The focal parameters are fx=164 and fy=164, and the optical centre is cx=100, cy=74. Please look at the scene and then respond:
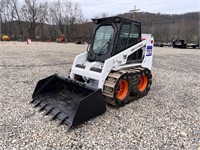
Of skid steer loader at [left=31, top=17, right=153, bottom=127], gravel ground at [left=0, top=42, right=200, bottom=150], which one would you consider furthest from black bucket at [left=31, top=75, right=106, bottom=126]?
gravel ground at [left=0, top=42, right=200, bottom=150]

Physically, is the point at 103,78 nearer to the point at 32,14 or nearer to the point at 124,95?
the point at 124,95

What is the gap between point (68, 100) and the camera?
13.2ft

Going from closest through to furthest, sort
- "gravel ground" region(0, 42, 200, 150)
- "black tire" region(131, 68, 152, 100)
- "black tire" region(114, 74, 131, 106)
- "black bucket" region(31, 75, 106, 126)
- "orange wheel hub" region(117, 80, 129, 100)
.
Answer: "gravel ground" region(0, 42, 200, 150)
"black bucket" region(31, 75, 106, 126)
"black tire" region(114, 74, 131, 106)
"orange wheel hub" region(117, 80, 129, 100)
"black tire" region(131, 68, 152, 100)

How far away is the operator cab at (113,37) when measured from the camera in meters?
4.28

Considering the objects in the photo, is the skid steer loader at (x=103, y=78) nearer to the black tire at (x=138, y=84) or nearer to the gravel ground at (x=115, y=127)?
the black tire at (x=138, y=84)

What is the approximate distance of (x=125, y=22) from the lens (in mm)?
4410

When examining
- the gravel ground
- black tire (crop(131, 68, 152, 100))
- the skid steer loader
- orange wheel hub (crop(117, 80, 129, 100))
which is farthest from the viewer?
black tire (crop(131, 68, 152, 100))

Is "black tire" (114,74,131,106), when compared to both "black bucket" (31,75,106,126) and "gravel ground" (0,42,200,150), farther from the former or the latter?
"black bucket" (31,75,106,126)

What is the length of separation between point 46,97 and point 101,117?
5.14ft

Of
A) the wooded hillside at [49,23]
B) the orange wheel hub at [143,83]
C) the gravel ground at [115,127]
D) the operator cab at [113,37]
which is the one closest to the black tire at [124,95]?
the gravel ground at [115,127]

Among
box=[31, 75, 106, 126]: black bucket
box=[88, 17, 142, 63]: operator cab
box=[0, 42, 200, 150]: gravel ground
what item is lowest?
box=[0, 42, 200, 150]: gravel ground

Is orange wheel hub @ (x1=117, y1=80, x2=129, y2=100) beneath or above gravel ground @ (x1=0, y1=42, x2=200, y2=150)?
above

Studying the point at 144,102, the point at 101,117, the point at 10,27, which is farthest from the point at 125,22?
the point at 10,27

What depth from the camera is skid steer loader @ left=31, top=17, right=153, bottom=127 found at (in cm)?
351
